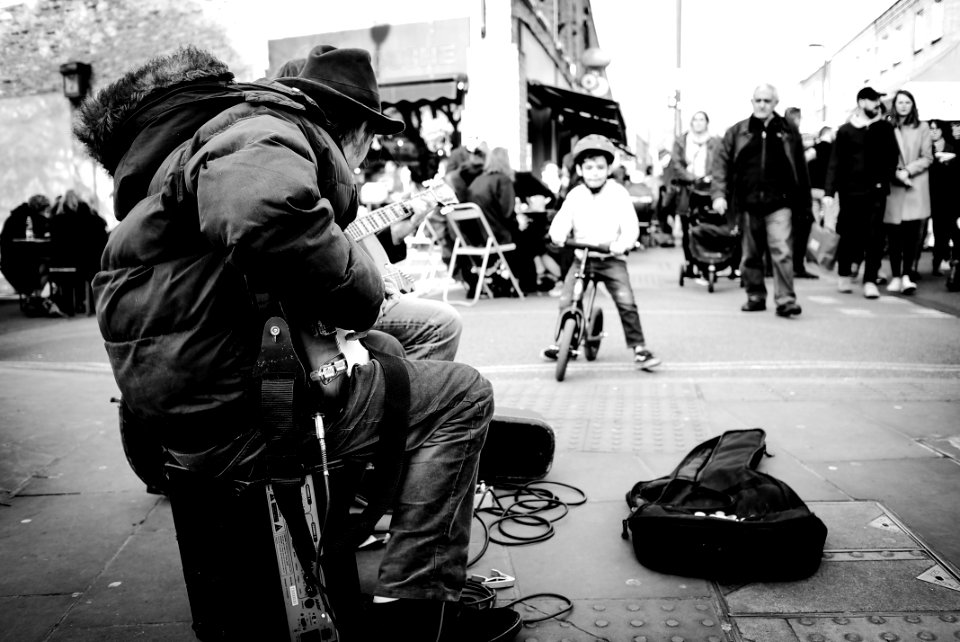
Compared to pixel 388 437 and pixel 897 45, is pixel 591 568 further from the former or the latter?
pixel 897 45

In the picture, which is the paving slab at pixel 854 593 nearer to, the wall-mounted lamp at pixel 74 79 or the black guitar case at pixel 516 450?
the black guitar case at pixel 516 450

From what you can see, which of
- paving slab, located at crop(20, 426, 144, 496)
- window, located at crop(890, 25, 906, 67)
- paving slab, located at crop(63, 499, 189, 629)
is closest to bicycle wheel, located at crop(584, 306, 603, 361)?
paving slab, located at crop(20, 426, 144, 496)

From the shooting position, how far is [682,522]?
283cm

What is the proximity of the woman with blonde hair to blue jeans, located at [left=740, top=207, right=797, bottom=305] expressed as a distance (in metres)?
2.29

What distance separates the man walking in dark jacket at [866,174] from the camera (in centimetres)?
966

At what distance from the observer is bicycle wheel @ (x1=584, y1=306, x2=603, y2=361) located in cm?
657

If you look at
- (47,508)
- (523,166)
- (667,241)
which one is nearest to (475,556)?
(47,508)

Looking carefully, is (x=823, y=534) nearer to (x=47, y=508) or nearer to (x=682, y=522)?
(x=682, y=522)

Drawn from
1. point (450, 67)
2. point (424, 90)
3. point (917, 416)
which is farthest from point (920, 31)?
point (917, 416)

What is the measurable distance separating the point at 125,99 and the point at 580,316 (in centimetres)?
451

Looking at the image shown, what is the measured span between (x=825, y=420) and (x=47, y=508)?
4061 mm

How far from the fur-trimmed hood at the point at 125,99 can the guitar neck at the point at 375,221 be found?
0.79m

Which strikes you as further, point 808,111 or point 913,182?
point 808,111

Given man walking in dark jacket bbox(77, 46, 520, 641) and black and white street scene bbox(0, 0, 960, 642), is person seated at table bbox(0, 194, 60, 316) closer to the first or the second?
black and white street scene bbox(0, 0, 960, 642)
